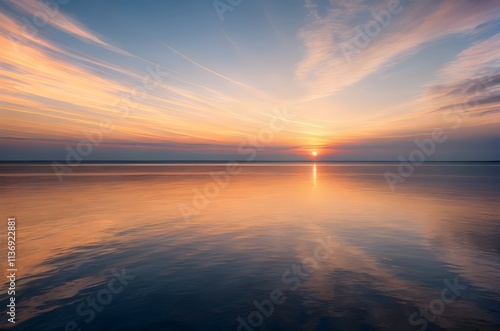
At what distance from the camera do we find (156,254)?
13023mm

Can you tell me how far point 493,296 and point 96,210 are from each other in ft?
85.7

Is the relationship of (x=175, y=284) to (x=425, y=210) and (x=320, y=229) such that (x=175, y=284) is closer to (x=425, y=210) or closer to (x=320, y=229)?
(x=320, y=229)

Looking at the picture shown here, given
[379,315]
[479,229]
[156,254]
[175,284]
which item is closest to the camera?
[379,315]

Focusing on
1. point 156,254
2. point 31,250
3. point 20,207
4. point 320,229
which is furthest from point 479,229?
point 20,207
